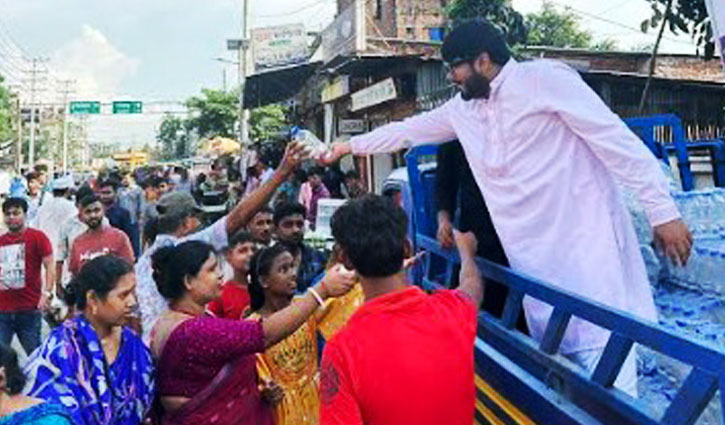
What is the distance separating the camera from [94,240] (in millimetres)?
5391

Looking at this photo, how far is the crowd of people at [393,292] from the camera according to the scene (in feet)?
5.84

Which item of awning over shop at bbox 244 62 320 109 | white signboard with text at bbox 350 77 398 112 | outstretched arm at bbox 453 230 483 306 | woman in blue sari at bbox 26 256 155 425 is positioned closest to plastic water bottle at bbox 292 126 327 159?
outstretched arm at bbox 453 230 483 306

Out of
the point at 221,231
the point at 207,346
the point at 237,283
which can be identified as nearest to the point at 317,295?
the point at 207,346

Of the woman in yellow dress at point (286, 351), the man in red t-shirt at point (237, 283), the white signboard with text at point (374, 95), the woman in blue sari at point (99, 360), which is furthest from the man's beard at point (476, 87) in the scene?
the white signboard with text at point (374, 95)

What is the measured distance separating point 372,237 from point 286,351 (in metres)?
1.29

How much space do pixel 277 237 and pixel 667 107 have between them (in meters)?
10.4

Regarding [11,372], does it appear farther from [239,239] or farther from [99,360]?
[239,239]

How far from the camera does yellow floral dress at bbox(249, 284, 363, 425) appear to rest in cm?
290

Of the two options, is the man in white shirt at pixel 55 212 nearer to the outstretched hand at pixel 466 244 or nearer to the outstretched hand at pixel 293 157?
the outstretched hand at pixel 293 157

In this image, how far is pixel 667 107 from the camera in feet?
42.4

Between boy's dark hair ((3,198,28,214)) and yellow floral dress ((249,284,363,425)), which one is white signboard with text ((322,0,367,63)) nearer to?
boy's dark hair ((3,198,28,214))

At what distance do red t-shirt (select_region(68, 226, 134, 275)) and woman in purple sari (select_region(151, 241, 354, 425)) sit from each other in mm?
2993

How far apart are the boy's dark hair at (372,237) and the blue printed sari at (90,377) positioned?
85 centimetres

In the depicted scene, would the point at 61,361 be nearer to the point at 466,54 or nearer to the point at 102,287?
the point at 102,287
